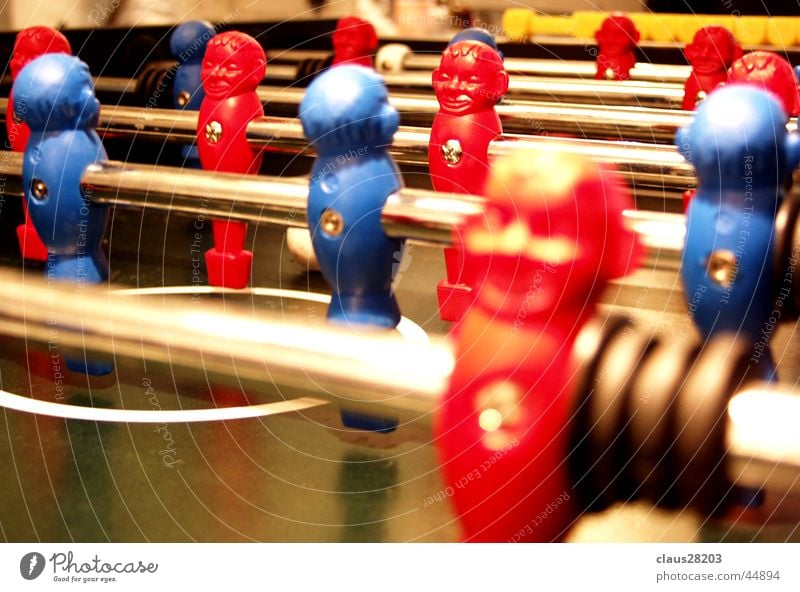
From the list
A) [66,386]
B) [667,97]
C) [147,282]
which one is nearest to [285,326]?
[66,386]

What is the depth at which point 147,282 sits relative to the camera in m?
1.05

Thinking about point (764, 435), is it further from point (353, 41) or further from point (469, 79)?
point (353, 41)

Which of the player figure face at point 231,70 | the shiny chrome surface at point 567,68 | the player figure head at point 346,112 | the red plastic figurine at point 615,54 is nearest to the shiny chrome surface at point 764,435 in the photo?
the player figure head at point 346,112

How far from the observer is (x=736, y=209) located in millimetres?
446

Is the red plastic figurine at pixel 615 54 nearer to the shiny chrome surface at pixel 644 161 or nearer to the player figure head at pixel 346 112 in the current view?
the shiny chrome surface at pixel 644 161

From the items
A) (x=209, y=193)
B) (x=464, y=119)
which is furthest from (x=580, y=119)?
(x=209, y=193)

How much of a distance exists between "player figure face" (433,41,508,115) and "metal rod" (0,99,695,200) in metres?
0.04

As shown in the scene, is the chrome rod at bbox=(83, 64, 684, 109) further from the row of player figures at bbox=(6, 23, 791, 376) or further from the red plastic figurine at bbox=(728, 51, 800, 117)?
the red plastic figurine at bbox=(728, 51, 800, 117)

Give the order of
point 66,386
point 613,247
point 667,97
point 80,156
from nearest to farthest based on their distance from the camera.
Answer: point 613,247 < point 80,156 < point 66,386 < point 667,97

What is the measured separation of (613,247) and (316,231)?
170mm

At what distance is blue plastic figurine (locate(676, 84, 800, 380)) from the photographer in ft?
1.36

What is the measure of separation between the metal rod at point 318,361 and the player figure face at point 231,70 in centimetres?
48
